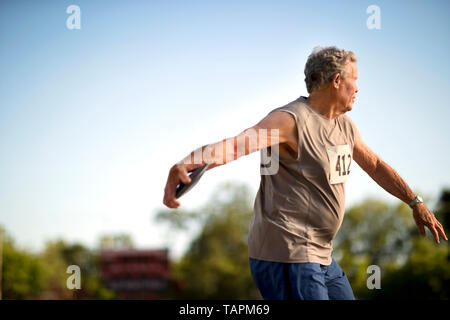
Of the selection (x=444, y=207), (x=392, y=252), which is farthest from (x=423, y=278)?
(x=392, y=252)

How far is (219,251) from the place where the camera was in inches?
2133

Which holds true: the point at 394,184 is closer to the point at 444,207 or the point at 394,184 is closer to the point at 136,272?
the point at 444,207

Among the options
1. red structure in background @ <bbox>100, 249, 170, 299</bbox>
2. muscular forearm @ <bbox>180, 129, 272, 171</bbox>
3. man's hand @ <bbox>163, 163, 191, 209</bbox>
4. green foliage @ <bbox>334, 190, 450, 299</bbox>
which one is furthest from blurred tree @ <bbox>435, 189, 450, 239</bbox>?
man's hand @ <bbox>163, 163, 191, 209</bbox>

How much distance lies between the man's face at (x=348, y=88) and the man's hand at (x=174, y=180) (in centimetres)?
113

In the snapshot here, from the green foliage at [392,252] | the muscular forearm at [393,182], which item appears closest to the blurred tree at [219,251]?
the green foliage at [392,252]

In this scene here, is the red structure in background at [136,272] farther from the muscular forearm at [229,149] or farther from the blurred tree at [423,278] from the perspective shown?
the muscular forearm at [229,149]

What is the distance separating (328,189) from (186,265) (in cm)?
5403

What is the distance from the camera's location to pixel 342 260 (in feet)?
169

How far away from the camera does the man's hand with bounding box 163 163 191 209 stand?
238cm

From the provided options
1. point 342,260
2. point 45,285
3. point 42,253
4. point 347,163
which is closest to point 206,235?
point 342,260

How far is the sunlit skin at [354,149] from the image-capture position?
2447 millimetres

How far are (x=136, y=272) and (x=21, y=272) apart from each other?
12.8 m

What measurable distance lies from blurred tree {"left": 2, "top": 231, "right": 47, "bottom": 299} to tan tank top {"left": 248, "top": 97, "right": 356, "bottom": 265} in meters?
51.7

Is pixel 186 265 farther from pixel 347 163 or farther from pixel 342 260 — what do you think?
pixel 347 163
